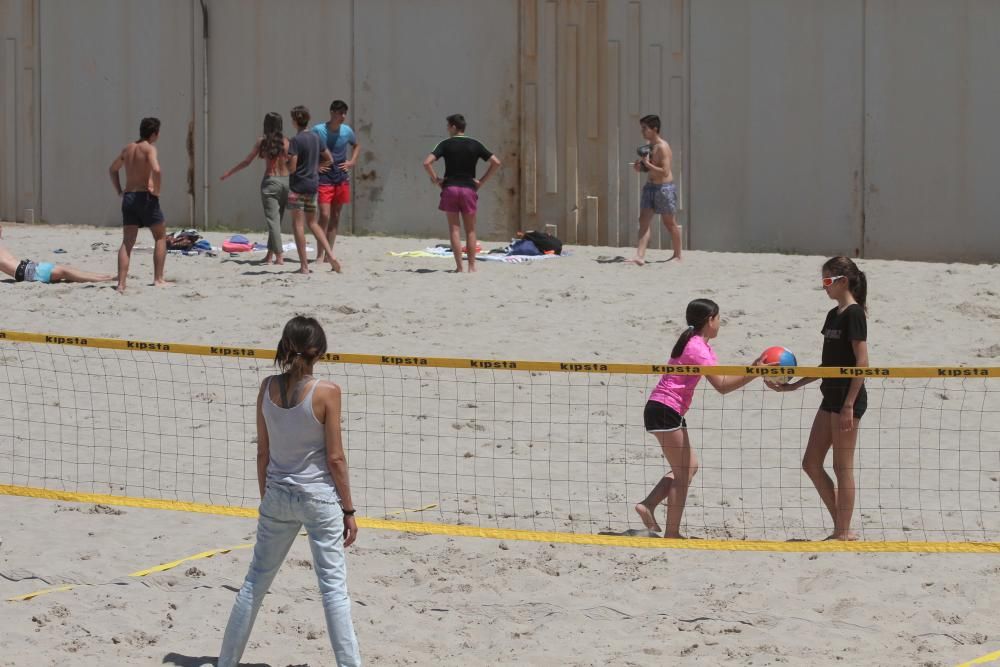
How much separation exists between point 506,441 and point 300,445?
3833 mm

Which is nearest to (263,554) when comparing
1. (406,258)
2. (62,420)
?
(62,420)

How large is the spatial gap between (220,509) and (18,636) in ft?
6.08

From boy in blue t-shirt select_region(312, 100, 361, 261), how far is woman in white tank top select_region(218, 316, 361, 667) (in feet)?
28.0

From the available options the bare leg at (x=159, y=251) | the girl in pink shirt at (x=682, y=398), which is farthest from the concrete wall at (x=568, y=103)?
the girl in pink shirt at (x=682, y=398)

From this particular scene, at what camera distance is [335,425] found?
18.0ft

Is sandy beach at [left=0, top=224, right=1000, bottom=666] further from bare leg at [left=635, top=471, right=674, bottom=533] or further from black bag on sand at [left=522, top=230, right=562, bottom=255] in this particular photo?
black bag on sand at [left=522, top=230, right=562, bottom=255]

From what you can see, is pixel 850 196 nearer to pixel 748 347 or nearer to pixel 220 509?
pixel 748 347

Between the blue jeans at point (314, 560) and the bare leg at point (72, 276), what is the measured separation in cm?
795

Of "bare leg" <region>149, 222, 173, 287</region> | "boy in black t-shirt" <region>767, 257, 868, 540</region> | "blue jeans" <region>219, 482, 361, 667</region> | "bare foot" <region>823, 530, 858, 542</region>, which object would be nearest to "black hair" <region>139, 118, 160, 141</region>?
"bare leg" <region>149, 222, 173, 287</region>

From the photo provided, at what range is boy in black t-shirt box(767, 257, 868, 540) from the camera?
7.28 m

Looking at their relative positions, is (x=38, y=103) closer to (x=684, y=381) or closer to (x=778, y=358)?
(x=684, y=381)

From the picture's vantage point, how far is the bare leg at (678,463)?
7.32 meters

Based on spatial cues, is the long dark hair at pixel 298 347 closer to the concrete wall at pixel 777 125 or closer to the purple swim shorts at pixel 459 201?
the purple swim shorts at pixel 459 201

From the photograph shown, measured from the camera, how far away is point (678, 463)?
734 centimetres
